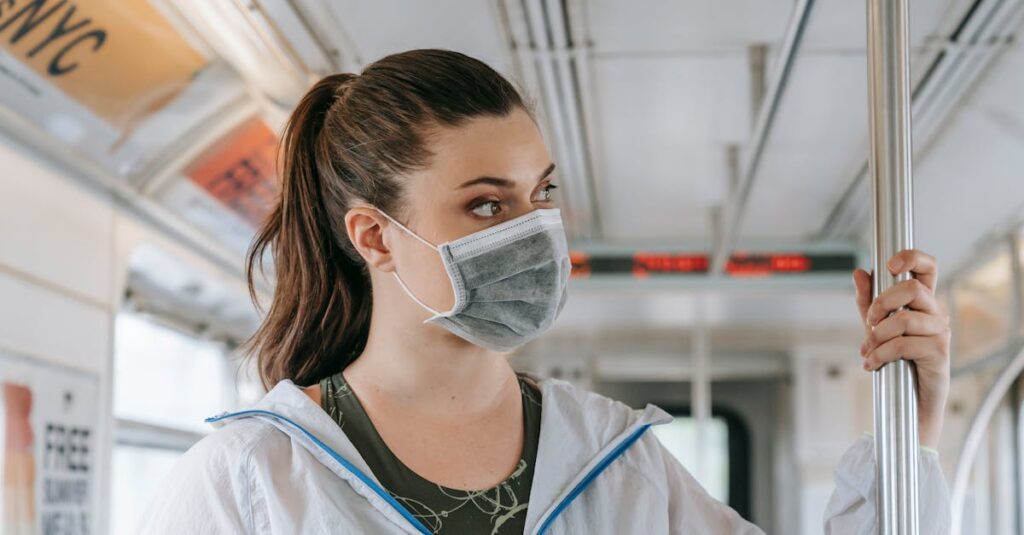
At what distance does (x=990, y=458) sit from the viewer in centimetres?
752

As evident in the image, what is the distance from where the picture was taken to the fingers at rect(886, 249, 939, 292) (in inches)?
62.6

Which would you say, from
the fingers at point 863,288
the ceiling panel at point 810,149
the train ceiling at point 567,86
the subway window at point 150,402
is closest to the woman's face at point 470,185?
the fingers at point 863,288

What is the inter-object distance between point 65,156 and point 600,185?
116 inches

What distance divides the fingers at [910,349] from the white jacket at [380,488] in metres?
0.14

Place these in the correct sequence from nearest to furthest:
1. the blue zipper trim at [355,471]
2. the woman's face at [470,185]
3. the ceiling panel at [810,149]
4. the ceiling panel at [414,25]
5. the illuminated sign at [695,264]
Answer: the blue zipper trim at [355,471] < the woman's face at [470,185] < the ceiling panel at [414,25] < the ceiling panel at [810,149] < the illuminated sign at [695,264]

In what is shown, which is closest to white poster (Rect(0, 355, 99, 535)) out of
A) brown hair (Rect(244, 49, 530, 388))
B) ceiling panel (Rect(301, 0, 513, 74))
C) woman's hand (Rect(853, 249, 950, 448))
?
ceiling panel (Rect(301, 0, 513, 74))

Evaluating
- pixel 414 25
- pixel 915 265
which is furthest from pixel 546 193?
pixel 414 25

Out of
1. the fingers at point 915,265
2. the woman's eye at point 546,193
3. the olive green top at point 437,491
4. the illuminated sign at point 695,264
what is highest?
the illuminated sign at point 695,264

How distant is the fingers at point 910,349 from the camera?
1589mm

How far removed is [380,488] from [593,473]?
0.94 feet

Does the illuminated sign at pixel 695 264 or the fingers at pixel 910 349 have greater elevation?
the illuminated sign at pixel 695 264

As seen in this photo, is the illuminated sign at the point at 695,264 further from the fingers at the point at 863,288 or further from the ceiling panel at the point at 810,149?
the fingers at the point at 863,288

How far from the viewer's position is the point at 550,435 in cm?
188

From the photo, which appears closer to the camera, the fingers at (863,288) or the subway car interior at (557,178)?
the fingers at (863,288)
